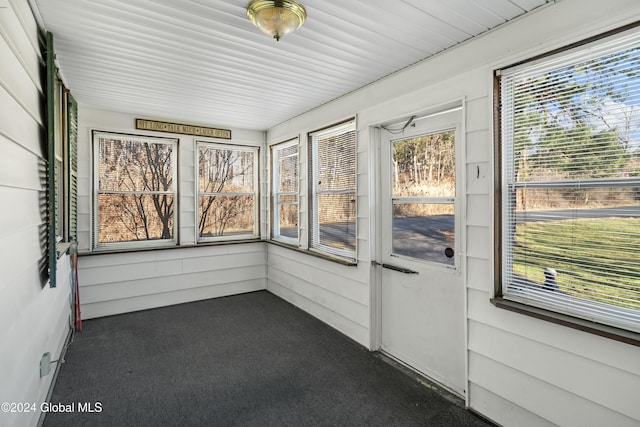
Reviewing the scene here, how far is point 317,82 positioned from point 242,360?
2.61 m

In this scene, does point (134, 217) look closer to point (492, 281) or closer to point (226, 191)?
point (226, 191)

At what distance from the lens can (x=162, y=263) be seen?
4348mm

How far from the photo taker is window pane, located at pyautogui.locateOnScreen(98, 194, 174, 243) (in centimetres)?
407

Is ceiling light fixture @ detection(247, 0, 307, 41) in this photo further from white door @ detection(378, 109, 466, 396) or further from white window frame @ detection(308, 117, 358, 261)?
white window frame @ detection(308, 117, 358, 261)

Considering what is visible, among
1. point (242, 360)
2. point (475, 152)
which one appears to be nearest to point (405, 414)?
point (242, 360)

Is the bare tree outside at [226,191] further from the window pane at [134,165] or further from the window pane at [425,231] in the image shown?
the window pane at [425,231]

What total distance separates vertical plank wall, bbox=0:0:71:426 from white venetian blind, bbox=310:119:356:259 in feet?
7.99

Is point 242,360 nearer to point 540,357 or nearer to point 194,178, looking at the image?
point 540,357

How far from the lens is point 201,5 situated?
1.82 m

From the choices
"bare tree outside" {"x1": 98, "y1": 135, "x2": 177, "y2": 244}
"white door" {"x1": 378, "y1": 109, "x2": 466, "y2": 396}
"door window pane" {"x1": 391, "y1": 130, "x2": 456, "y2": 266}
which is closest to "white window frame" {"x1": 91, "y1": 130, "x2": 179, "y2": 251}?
"bare tree outside" {"x1": 98, "y1": 135, "x2": 177, "y2": 244}

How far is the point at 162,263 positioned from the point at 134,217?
0.69 meters

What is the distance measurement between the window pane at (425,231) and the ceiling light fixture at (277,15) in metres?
1.65

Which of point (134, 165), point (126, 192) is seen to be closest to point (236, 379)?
point (126, 192)

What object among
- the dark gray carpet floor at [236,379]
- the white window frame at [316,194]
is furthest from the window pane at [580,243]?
the white window frame at [316,194]
